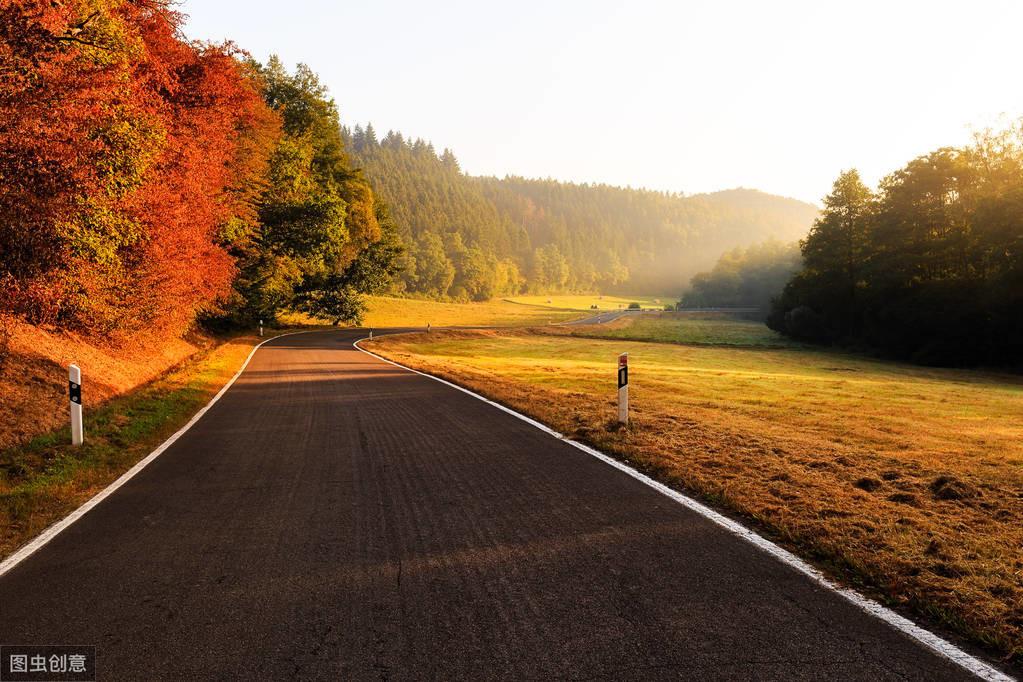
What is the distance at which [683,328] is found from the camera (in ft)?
204

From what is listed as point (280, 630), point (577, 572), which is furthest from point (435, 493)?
point (280, 630)

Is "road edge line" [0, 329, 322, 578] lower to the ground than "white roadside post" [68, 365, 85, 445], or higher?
lower

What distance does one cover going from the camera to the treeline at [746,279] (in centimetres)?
9781

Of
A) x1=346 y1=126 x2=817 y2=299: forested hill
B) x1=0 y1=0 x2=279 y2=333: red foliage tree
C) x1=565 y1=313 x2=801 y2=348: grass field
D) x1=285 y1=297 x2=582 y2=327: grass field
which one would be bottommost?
x1=565 y1=313 x2=801 y2=348: grass field

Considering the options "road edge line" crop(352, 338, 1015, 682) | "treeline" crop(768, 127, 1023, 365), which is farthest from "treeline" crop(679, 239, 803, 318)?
"road edge line" crop(352, 338, 1015, 682)

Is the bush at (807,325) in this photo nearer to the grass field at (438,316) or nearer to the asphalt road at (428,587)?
the grass field at (438,316)

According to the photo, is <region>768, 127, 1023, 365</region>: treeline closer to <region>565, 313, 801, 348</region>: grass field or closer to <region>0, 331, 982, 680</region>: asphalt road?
<region>565, 313, 801, 348</region>: grass field

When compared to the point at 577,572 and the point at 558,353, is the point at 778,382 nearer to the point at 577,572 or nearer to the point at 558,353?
the point at 558,353

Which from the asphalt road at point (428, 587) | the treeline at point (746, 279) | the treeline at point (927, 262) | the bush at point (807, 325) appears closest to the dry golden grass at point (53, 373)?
the asphalt road at point (428, 587)

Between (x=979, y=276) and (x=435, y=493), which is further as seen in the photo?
(x=979, y=276)

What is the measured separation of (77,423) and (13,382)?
3133 mm

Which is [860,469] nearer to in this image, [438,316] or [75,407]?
[75,407]

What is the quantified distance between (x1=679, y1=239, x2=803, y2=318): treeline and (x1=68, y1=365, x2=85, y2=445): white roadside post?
9605 centimetres

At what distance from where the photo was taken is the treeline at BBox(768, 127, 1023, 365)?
34.3 metres
